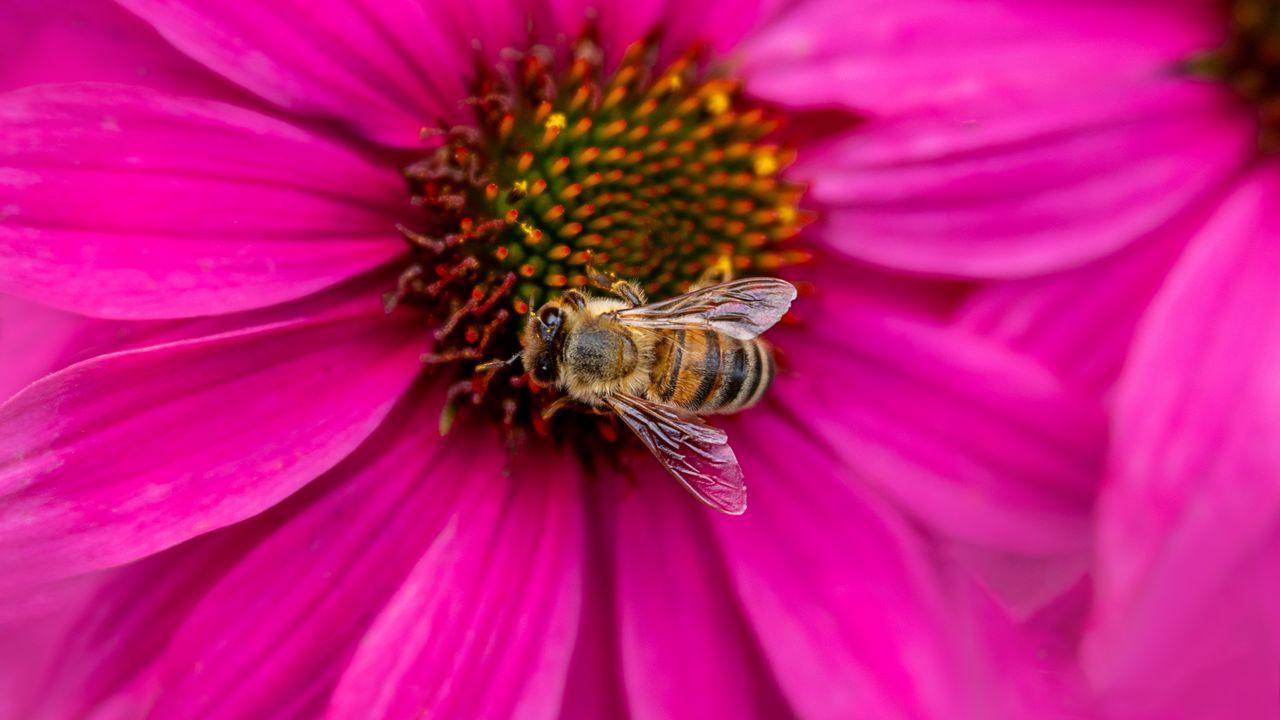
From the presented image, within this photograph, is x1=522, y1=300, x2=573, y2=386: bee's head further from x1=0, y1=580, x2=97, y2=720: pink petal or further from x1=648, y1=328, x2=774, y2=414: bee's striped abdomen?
x1=0, y1=580, x2=97, y2=720: pink petal

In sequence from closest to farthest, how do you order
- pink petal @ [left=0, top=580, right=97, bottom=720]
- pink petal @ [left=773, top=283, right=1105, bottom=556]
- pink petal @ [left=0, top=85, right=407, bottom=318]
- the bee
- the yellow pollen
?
pink petal @ [left=0, top=85, right=407, bottom=318]
pink petal @ [left=0, top=580, right=97, bottom=720]
the bee
pink petal @ [left=773, top=283, right=1105, bottom=556]
the yellow pollen

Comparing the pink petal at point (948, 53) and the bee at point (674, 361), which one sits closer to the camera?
the bee at point (674, 361)

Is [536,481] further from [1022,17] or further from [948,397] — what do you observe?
[1022,17]

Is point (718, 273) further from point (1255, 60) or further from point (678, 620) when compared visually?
point (1255, 60)

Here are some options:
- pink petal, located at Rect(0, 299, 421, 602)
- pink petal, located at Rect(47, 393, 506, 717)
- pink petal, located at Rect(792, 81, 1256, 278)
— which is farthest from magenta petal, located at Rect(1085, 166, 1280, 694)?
pink petal, located at Rect(0, 299, 421, 602)

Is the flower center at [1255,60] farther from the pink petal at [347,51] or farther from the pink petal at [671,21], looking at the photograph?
the pink petal at [347,51]

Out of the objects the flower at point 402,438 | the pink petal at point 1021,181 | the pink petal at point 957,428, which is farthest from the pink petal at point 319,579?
the pink petal at point 1021,181

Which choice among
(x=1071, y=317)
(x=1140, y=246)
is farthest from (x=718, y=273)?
(x=1140, y=246)

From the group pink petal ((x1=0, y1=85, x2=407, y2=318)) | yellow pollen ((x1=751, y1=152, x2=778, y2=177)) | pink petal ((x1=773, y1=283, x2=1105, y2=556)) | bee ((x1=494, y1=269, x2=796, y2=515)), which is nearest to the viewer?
pink petal ((x1=0, y1=85, x2=407, y2=318))
